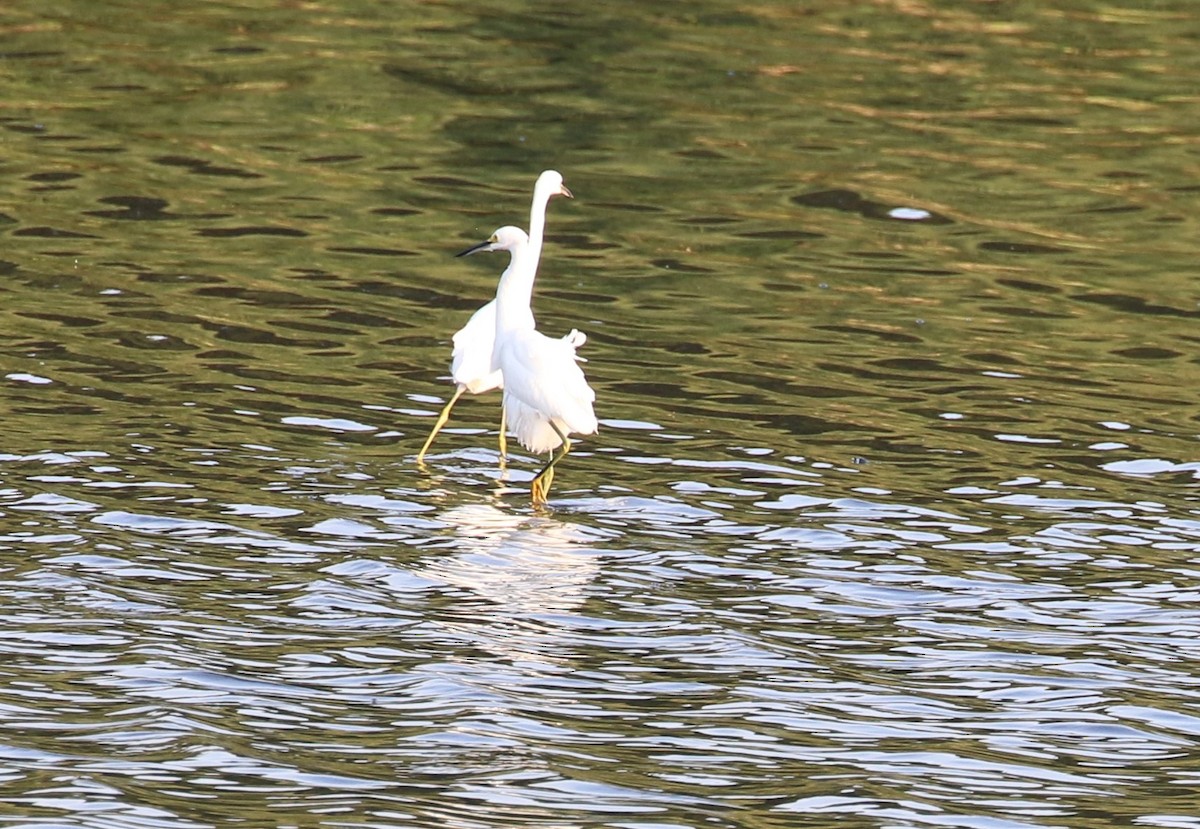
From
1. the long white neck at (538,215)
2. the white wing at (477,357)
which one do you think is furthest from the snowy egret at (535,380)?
the long white neck at (538,215)

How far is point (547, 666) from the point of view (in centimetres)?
778

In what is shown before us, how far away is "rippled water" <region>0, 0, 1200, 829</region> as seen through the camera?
6.93m

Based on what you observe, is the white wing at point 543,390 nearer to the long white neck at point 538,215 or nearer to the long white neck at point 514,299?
the long white neck at point 514,299

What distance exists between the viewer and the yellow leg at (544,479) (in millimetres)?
10211

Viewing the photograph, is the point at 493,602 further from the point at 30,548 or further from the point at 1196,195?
the point at 1196,195

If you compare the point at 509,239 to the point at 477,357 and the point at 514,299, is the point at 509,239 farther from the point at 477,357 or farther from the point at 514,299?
the point at 477,357

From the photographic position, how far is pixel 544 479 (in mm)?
10336

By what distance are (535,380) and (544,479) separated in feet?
1.70

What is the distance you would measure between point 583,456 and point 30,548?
3463 millimetres

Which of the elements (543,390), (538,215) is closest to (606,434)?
(543,390)

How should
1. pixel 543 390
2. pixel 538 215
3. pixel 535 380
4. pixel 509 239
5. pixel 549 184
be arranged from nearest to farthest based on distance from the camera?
1. pixel 543 390
2. pixel 535 380
3. pixel 509 239
4. pixel 549 184
5. pixel 538 215

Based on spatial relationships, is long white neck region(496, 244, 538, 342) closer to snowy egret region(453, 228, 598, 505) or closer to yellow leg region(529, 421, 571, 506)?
snowy egret region(453, 228, 598, 505)

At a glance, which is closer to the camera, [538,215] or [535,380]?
[535,380]

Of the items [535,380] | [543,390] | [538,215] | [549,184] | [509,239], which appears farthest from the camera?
[538,215]
